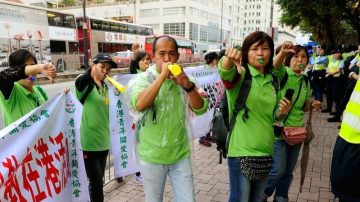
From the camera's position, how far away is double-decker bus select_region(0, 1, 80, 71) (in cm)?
1655

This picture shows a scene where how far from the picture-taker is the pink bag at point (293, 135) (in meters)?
3.21

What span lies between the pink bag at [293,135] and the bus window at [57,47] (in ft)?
65.1

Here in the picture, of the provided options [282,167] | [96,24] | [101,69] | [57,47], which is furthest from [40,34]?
[282,167]

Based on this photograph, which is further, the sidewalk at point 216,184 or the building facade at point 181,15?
the building facade at point 181,15

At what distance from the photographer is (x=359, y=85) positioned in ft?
6.07

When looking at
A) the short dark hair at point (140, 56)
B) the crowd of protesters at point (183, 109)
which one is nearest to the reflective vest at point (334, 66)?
the short dark hair at point (140, 56)

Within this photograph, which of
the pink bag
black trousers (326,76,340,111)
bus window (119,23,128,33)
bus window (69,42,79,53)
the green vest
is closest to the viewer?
the green vest

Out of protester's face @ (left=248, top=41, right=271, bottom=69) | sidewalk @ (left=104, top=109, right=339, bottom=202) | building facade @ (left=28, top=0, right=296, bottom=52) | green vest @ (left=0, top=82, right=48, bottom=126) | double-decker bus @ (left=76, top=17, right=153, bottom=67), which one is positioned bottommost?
sidewalk @ (left=104, top=109, right=339, bottom=202)

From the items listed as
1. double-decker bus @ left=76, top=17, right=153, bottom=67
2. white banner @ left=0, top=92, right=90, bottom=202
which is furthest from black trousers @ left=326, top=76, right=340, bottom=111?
double-decker bus @ left=76, top=17, right=153, bottom=67

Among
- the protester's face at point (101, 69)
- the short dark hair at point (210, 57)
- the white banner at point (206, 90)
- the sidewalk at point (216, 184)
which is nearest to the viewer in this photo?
the protester's face at point (101, 69)

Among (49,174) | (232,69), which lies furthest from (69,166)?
(232,69)

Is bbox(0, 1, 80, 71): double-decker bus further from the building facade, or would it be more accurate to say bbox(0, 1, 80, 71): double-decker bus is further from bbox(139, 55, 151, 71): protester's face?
the building facade

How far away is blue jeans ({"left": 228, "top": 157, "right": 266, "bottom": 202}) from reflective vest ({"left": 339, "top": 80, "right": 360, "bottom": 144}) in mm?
836

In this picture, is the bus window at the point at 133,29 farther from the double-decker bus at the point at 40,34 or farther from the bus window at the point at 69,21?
the bus window at the point at 69,21
